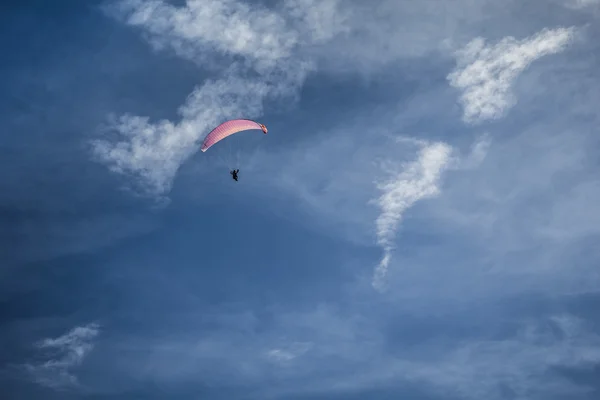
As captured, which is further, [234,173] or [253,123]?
[234,173]

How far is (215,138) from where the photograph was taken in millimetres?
81875

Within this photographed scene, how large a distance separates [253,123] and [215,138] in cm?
622

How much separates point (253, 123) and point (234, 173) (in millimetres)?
10082

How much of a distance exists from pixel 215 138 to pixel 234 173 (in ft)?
31.7

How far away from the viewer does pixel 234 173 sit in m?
90.1

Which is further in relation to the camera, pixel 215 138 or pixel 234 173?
pixel 234 173
